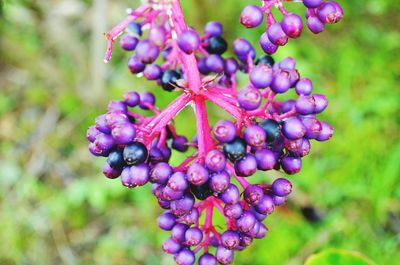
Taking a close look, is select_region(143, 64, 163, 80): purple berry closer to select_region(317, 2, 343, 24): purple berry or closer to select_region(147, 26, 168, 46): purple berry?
select_region(147, 26, 168, 46): purple berry

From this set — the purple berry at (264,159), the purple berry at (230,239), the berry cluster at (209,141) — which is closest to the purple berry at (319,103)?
the berry cluster at (209,141)

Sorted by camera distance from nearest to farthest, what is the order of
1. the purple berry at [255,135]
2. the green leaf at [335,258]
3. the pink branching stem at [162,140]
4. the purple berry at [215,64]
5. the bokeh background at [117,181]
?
the purple berry at [255,135] < the pink branching stem at [162,140] < the purple berry at [215,64] < the green leaf at [335,258] < the bokeh background at [117,181]

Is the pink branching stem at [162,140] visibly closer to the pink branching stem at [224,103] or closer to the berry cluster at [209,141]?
the berry cluster at [209,141]

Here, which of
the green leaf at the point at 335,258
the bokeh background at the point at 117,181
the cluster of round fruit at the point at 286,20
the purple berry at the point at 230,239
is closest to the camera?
the cluster of round fruit at the point at 286,20

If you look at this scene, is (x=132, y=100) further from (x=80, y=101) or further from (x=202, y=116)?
(x=80, y=101)

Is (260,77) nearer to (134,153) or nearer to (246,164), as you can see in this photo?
(246,164)

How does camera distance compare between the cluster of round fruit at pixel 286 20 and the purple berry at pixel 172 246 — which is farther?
the purple berry at pixel 172 246

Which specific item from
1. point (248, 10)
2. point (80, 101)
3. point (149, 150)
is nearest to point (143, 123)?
point (149, 150)

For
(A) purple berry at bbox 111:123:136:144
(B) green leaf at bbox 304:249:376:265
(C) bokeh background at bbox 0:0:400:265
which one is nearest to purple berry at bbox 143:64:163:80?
(A) purple berry at bbox 111:123:136:144
